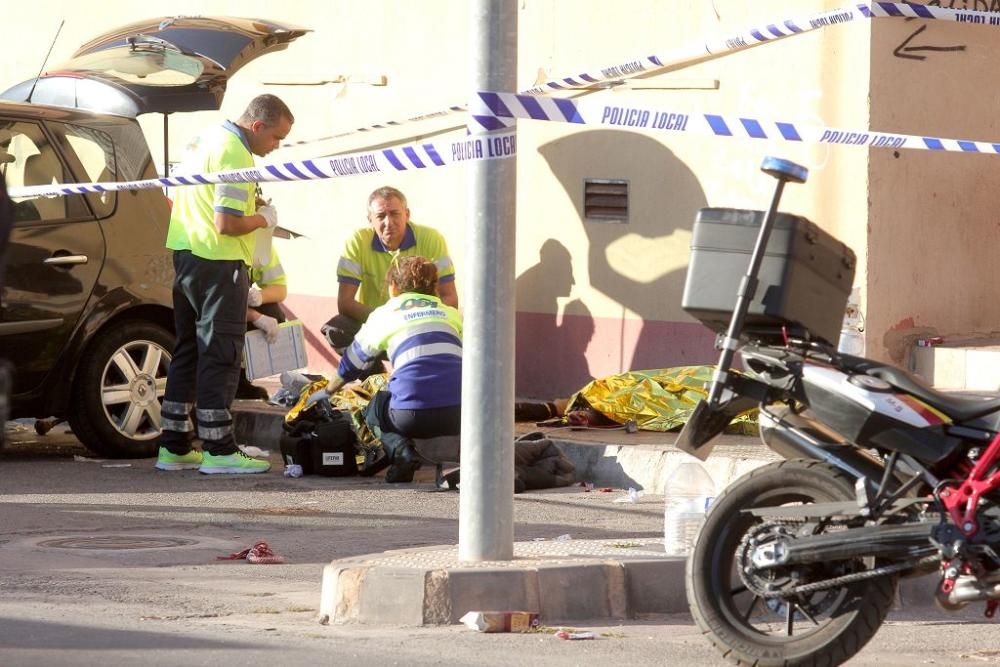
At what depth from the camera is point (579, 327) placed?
12.4 metres

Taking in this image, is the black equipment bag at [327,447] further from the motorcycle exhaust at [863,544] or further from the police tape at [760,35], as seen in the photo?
the motorcycle exhaust at [863,544]

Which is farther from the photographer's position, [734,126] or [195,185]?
[195,185]

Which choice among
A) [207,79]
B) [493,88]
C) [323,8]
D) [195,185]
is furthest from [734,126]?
[323,8]

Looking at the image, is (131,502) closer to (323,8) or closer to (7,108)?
(7,108)

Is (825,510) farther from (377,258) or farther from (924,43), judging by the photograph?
(377,258)

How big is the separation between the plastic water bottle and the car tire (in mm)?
4058

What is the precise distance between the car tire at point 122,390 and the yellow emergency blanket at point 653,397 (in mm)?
2457

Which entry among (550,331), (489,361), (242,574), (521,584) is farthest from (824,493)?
(550,331)

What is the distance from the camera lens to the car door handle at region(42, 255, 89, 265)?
10672 mm

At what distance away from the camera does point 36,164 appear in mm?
10914

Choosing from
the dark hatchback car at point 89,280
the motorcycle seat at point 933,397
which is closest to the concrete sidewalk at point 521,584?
the motorcycle seat at point 933,397

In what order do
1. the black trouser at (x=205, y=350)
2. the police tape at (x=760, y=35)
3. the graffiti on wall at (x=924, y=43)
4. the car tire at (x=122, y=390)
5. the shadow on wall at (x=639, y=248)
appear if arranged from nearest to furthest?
the police tape at (x=760, y=35) → the black trouser at (x=205, y=350) → the car tire at (x=122, y=390) → the graffiti on wall at (x=924, y=43) → the shadow on wall at (x=639, y=248)

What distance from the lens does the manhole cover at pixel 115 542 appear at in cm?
822

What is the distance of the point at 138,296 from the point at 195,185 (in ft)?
3.86
